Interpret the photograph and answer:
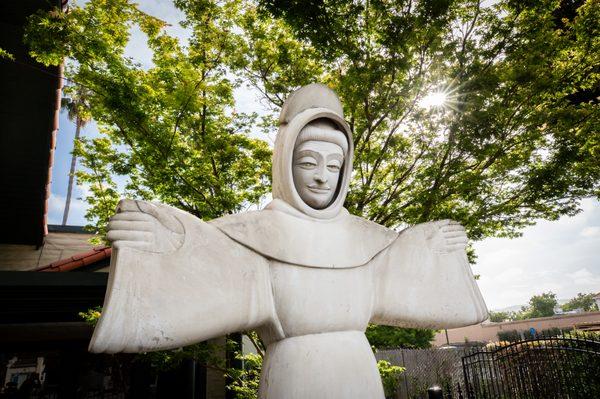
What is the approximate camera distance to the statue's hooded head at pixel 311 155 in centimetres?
210

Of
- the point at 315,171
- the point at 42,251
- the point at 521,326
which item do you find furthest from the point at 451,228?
the point at 521,326

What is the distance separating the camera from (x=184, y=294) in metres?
1.58

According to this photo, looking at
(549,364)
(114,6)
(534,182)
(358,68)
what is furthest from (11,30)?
(549,364)

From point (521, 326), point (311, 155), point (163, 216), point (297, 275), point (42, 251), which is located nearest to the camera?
point (163, 216)

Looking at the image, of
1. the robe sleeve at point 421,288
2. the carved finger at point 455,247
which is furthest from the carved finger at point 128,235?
the carved finger at point 455,247

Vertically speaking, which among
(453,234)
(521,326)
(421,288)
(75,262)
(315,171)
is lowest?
(521,326)

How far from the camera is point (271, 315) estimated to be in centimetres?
181

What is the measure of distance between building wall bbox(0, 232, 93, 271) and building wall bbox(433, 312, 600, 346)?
27684mm

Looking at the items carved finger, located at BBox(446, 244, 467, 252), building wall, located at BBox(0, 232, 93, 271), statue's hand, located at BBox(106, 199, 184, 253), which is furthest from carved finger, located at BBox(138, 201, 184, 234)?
building wall, located at BBox(0, 232, 93, 271)

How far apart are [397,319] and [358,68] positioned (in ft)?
12.0

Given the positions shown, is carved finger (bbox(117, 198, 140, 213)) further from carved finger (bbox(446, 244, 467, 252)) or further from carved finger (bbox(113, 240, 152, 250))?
carved finger (bbox(446, 244, 467, 252))

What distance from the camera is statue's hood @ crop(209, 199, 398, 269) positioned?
6.11ft

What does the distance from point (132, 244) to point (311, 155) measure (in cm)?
111

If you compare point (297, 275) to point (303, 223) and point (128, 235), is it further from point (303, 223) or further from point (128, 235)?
point (128, 235)
